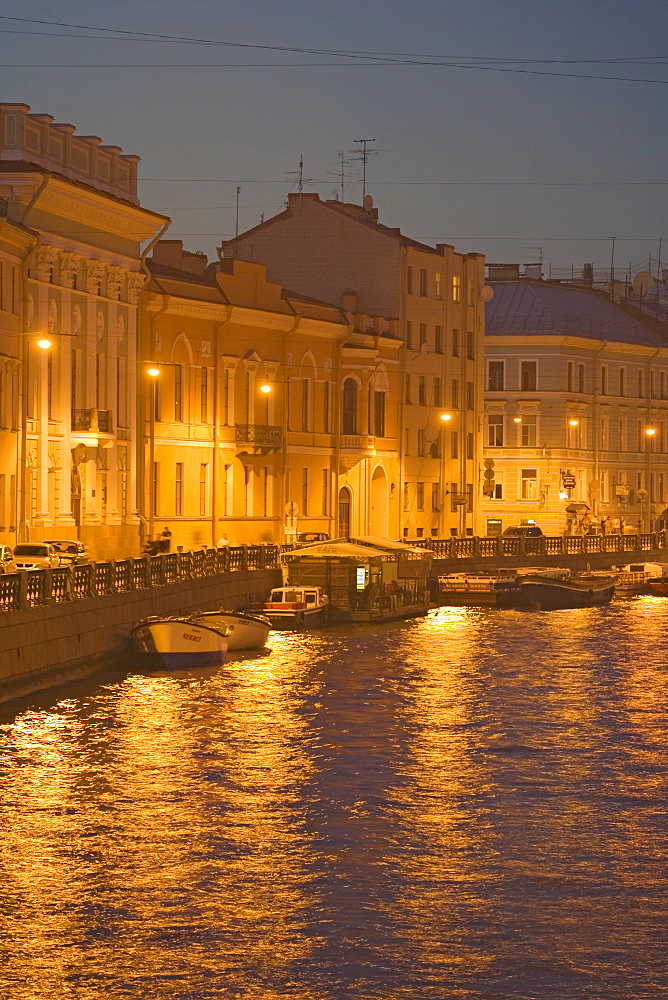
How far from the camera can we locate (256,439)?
71.4m

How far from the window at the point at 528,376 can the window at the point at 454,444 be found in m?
9.23

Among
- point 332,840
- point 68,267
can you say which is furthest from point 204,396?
point 332,840

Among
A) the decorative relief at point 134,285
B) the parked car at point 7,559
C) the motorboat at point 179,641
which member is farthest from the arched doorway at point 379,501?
the motorboat at point 179,641

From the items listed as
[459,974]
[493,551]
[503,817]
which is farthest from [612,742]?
[493,551]

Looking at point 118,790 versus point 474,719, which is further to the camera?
point 474,719

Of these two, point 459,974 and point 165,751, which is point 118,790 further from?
point 459,974

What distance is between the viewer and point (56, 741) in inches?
1245

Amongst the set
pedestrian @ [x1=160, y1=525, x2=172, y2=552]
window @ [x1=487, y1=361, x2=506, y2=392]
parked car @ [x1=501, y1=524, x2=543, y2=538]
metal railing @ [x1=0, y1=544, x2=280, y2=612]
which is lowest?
metal railing @ [x1=0, y1=544, x2=280, y2=612]

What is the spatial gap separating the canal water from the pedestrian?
61.2ft

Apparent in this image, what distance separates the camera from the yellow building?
66312 millimetres

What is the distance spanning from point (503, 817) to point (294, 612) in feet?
91.3

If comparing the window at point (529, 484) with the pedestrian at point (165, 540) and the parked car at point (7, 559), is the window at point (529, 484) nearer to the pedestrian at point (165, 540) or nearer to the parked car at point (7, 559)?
the pedestrian at point (165, 540)

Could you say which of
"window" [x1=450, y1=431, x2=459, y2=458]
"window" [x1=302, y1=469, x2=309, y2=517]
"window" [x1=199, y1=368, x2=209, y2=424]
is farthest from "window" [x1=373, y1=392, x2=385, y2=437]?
"window" [x1=199, y1=368, x2=209, y2=424]

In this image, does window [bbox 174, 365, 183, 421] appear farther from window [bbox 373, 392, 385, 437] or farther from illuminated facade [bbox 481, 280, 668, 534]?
illuminated facade [bbox 481, 280, 668, 534]
